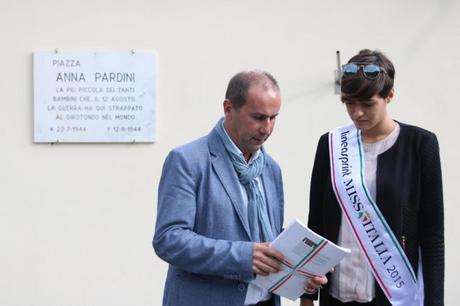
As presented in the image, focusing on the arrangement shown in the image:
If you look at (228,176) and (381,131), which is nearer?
(228,176)

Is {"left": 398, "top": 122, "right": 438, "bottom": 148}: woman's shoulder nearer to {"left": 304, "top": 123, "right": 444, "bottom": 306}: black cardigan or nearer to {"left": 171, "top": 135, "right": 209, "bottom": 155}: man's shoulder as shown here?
{"left": 304, "top": 123, "right": 444, "bottom": 306}: black cardigan

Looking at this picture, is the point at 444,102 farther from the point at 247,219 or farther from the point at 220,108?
the point at 247,219

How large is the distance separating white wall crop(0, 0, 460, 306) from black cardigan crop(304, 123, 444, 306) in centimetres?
236

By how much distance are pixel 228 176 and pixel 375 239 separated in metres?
0.61

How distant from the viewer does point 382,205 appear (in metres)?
2.51

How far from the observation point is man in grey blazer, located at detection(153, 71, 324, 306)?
7.47 ft

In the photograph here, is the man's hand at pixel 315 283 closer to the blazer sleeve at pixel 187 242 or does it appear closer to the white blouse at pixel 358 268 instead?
the white blouse at pixel 358 268

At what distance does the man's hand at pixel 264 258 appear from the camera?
2.28 m

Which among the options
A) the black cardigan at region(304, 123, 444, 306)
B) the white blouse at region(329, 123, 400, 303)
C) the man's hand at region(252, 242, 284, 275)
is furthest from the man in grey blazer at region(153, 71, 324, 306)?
the black cardigan at region(304, 123, 444, 306)

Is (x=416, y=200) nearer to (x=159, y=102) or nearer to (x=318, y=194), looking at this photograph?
(x=318, y=194)

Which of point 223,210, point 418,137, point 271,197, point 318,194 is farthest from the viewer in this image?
point 318,194

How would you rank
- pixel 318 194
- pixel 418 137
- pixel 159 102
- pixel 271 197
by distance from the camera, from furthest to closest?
1. pixel 159 102
2. pixel 318 194
3. pixel 271 197
4. pixel 418 137

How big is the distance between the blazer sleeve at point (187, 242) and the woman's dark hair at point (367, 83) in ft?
2.15

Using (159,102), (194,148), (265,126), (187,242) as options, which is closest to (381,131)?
(265,126)
